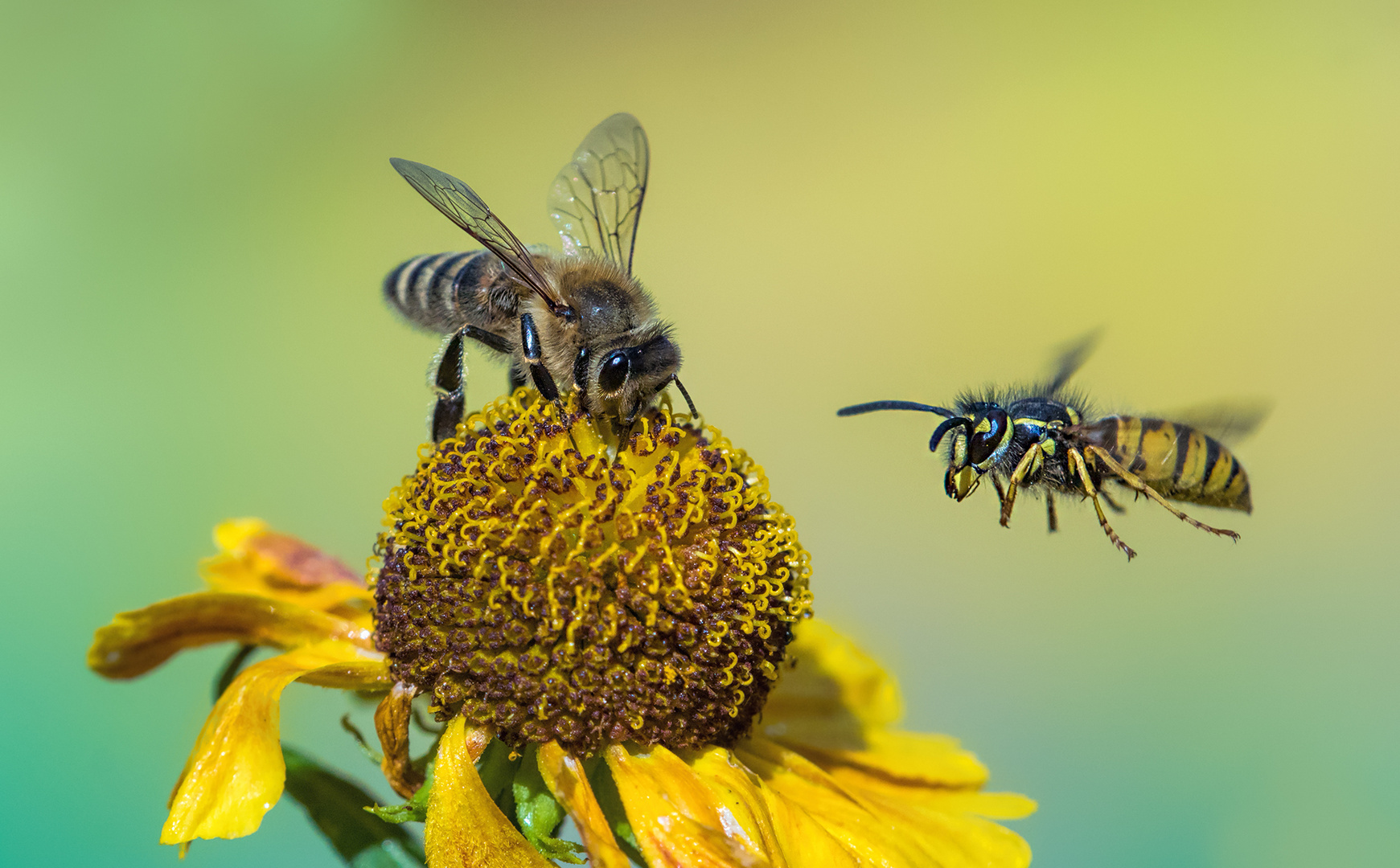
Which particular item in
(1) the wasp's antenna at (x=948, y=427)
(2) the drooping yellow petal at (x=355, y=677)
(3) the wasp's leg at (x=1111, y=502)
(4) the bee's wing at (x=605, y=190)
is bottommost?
(2) the drooping yellow petal at (x=355, y=677)

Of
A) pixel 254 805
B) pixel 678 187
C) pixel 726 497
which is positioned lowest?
pixel 254 805

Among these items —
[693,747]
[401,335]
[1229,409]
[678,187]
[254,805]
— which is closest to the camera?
[254,805]

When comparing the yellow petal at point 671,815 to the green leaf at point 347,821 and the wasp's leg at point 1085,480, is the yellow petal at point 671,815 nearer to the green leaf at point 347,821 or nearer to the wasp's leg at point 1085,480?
the green leaf at point 347,821

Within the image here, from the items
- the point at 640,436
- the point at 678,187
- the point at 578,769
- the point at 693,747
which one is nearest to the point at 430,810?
the point at 578,769

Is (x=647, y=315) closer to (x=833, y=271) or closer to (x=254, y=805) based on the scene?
(x=254, y=805)

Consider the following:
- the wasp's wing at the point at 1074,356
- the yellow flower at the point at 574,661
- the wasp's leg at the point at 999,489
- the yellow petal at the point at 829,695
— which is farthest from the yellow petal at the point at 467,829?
the wasp's wing at the point at 1074,356

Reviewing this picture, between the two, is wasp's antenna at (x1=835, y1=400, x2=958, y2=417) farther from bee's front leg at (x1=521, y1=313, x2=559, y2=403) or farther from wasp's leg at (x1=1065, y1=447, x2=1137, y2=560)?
bee's front leg at (x1=521, y1=313, x2=559, y2=403)

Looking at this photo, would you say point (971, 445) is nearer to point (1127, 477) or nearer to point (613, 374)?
point (1127, 477)
